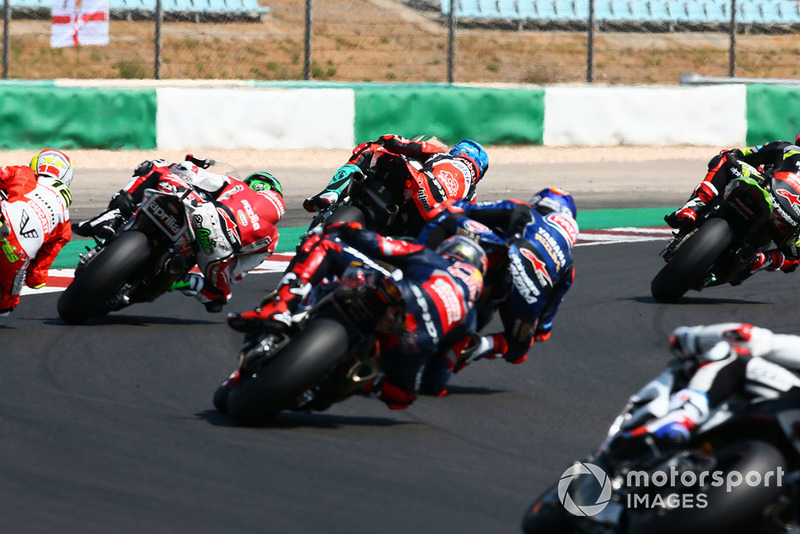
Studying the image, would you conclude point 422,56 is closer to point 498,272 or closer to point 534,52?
point 534,52

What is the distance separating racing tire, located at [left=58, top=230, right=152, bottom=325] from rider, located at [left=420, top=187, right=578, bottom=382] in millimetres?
2258

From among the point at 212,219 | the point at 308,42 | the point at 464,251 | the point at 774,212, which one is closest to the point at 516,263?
the point at 464,251

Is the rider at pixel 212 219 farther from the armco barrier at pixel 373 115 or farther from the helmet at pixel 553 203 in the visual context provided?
the armco barrier at pixel 373 115

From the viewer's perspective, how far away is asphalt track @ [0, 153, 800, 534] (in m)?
4.79

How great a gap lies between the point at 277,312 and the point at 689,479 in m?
2.54

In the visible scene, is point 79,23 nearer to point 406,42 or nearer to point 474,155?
point 406,42

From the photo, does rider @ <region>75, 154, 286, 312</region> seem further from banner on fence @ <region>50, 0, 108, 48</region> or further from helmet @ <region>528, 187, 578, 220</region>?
banner on fence @ <region>50, 0, 108, 48</region>

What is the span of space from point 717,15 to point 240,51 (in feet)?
37.3

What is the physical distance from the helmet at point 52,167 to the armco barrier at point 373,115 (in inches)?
292

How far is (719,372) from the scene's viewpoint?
4098mm

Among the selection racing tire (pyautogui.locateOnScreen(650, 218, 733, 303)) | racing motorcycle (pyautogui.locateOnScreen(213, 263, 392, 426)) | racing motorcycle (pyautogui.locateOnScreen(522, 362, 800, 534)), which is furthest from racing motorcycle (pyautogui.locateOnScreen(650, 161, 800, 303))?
racing motorcycle (pyautogui.locateOnScreen(522, 362, 800, 534))

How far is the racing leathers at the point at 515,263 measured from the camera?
684cm

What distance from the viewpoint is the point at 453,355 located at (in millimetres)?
6359

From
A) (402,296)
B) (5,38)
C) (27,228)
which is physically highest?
(5,38)
